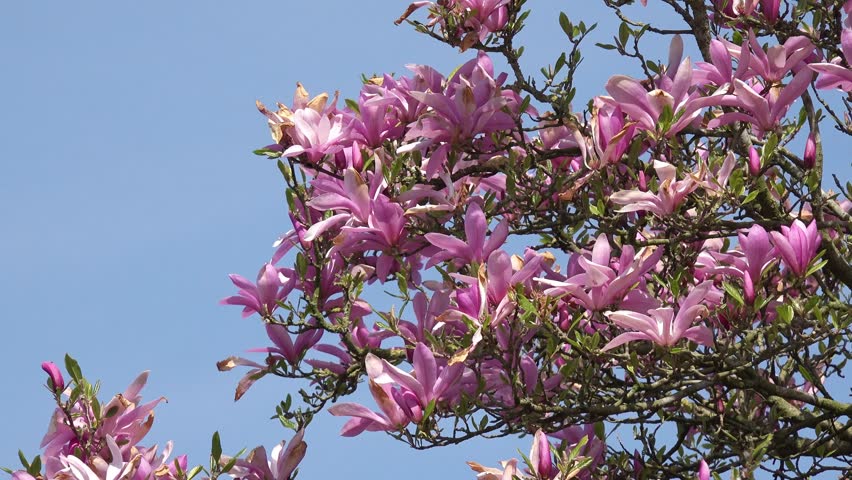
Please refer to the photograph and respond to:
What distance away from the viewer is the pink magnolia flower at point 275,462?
5016 mm

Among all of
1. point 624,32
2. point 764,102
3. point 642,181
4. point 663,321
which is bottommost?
point 663,321

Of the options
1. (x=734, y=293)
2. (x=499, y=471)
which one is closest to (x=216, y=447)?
(x=499, y=471)

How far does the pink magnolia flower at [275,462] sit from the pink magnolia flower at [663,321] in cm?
155

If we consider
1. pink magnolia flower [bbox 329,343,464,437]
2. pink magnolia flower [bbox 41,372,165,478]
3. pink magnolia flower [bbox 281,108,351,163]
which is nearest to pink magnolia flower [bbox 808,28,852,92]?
pink magnolia flower [bbox 329,343,464,437]

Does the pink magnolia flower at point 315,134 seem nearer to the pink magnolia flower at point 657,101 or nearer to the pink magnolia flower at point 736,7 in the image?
the pink magnolia flower at point 657,101

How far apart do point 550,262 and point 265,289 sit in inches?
52.2

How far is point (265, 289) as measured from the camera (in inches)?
202

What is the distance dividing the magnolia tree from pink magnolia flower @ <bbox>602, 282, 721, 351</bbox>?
0.01 metres

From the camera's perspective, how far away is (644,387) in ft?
15.6

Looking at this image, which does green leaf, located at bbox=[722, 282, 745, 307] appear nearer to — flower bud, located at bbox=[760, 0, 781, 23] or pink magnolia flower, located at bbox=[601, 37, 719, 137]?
pink magnolia flower, located at bbox=[601, 37, 719, 137]

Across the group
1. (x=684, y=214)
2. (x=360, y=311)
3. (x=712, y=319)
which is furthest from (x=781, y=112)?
(x=360, y=311)

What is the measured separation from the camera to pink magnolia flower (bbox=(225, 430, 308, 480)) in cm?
502

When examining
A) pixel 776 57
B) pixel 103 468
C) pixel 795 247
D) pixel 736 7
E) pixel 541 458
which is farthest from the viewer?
pixel 736 7

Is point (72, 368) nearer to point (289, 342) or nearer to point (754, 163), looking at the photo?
point (289, 342)
